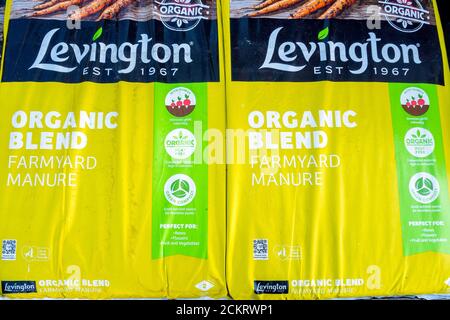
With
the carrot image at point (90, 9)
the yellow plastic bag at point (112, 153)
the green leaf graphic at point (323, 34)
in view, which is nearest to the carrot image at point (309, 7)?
the green leaf graphic at point (323, 34)

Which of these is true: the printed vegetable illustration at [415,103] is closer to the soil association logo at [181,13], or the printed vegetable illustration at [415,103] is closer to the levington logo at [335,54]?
the levington logo at [335,54]

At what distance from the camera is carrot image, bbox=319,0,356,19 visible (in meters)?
3.50

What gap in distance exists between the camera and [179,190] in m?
3.18

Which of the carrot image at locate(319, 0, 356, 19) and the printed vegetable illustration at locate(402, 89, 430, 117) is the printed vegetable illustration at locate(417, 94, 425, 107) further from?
the carrot image at locate(319, 0, 356, 19)

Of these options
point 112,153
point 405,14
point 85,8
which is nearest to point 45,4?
point 85,8

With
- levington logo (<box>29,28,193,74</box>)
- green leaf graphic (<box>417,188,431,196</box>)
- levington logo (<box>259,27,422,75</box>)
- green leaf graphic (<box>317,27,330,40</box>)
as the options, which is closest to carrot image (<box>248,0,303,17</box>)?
levington logo (<box>259,27,422,75</box>)

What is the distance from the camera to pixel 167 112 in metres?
3.30

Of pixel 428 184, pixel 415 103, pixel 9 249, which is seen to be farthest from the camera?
pixel 415 103

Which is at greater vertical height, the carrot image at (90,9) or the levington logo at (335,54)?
the carrot image at (90,9)

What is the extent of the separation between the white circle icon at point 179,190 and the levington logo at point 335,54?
3.08ft

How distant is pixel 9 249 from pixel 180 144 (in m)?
1.24

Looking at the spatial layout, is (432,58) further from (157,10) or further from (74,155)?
(74,155)

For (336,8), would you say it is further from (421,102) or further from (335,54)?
(421,102)

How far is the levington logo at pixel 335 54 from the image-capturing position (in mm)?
3416
